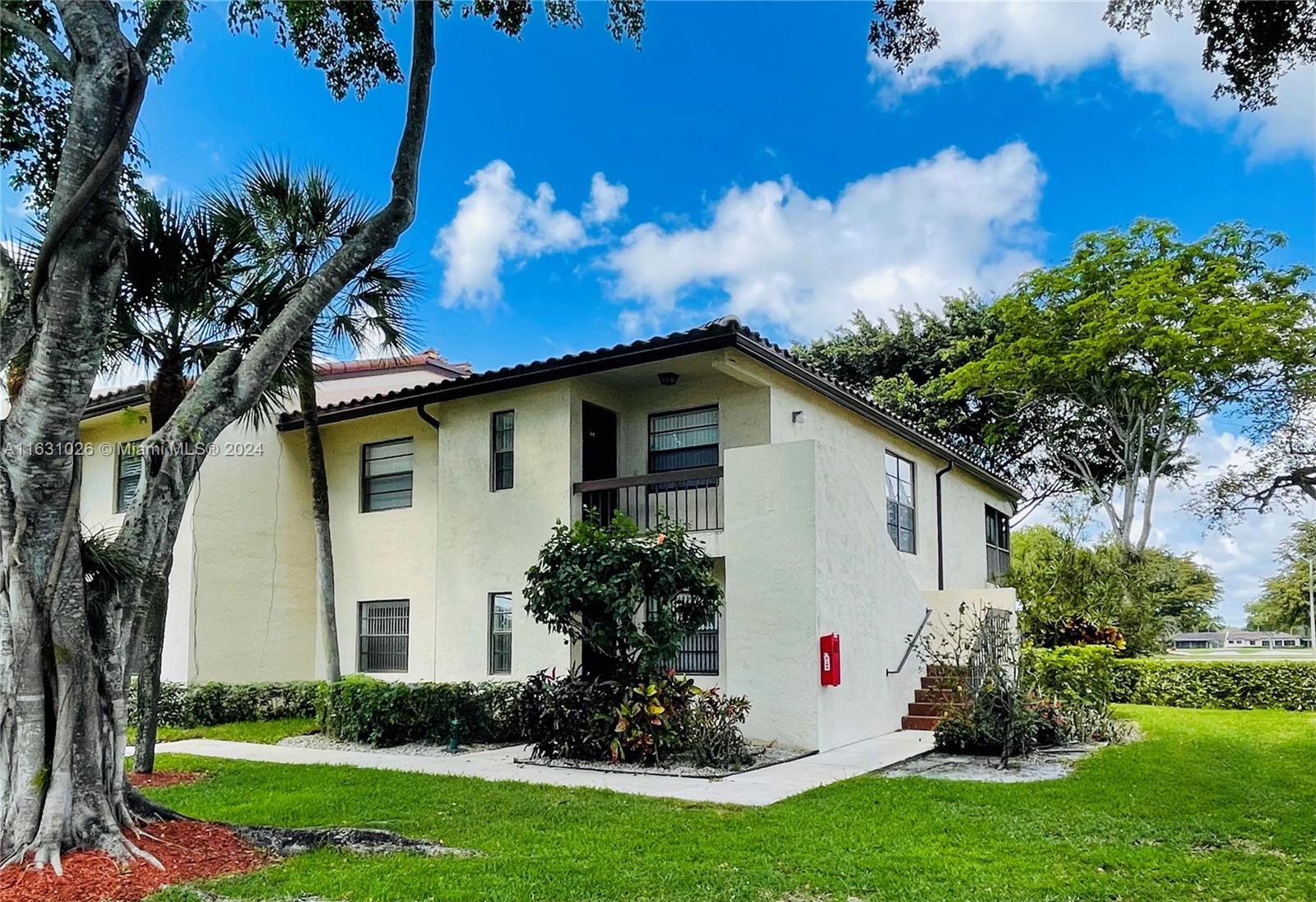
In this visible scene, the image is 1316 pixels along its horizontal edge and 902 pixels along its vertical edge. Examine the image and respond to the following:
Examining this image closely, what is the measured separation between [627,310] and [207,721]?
14035 millimetres

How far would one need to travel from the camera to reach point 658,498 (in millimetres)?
13930

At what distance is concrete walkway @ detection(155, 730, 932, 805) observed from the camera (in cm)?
882

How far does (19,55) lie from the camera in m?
8.82

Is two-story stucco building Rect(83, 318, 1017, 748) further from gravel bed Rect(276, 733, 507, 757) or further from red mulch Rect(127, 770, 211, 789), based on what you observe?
red mulch Rect(127, 770, 211, 789)

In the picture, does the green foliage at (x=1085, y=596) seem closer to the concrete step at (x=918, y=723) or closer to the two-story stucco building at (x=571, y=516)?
the two-story stucco building at (x=571, y=516)

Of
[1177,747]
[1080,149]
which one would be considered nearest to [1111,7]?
[1177,747]

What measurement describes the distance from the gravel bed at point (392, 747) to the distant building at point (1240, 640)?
51911 mm

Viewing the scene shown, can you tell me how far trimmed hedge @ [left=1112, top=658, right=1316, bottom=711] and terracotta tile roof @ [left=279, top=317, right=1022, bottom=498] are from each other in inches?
228

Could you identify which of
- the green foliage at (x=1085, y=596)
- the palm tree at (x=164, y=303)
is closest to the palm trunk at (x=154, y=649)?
the palm tree at (x=164, y=303)

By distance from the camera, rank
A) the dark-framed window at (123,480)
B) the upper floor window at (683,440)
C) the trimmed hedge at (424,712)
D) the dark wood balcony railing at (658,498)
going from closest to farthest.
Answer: the trimmed hedge at (424,712)
the dark wood balcony railing at (658,498)
the upper floor window at (683,440)
the dark-framed window at (123,480)

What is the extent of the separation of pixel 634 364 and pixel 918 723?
6.51 metres

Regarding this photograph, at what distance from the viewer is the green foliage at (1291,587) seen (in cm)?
3272

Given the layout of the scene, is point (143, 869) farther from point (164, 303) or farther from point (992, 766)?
point (992, 766)

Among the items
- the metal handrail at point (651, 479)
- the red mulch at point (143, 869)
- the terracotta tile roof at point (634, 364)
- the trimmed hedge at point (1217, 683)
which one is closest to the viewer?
the red mulch at point (143, 869)
